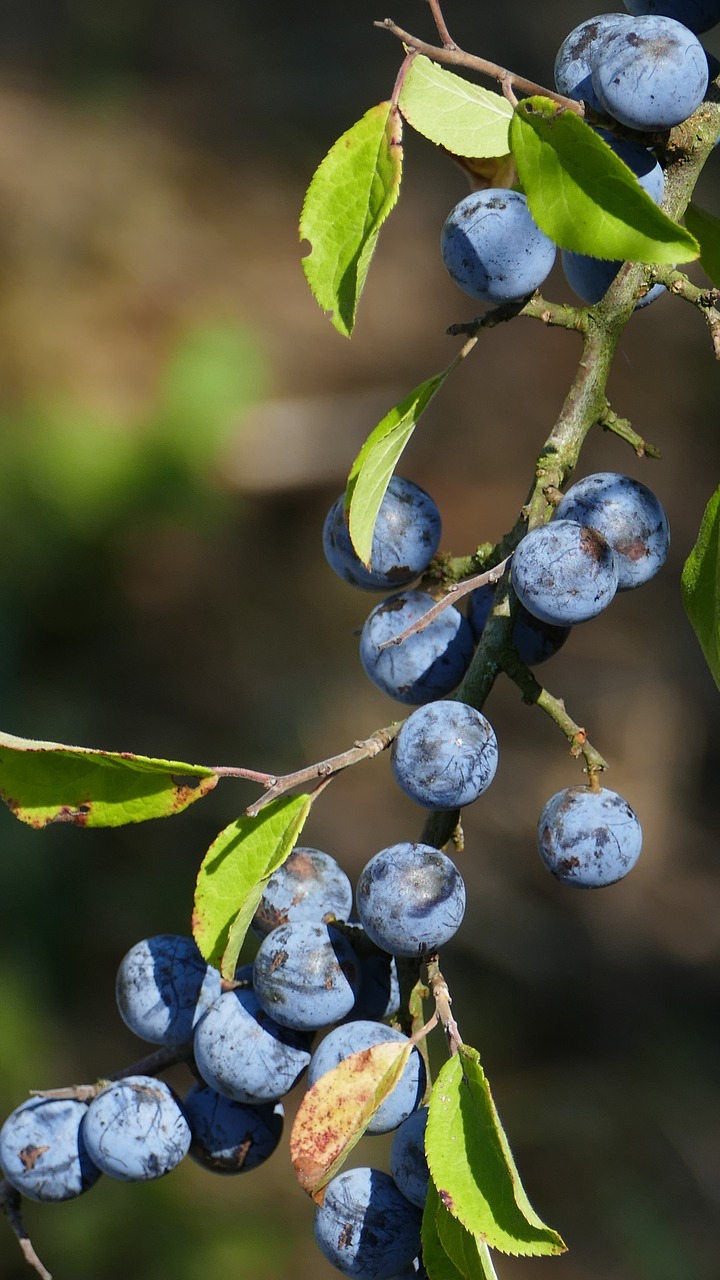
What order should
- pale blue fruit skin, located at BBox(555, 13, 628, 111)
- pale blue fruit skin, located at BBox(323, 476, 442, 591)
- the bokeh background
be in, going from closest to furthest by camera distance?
1. pale blue fruit skin, located at BBox(555, 13, 628, 111)
2. pale blue fruit skin, located at BBox(323, 476, 442, 591)
3. the bokeh background

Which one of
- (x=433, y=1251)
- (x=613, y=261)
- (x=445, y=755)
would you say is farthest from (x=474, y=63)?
(x=433, y=1251)

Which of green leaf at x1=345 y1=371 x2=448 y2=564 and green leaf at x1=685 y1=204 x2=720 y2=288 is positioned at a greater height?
green leaf at x1=685 y1=204 x2=720 y2=288

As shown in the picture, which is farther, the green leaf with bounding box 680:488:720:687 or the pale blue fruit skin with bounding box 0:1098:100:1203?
the pale blue fruit skin with bounding box 0:1098:100:1203

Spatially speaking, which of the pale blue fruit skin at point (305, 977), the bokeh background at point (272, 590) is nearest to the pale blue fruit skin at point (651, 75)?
the pale blue fruit skin at point (305, 977)

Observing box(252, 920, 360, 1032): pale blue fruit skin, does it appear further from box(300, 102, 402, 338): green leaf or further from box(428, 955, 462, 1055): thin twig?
box(300, 102, 402, 338): green leaf

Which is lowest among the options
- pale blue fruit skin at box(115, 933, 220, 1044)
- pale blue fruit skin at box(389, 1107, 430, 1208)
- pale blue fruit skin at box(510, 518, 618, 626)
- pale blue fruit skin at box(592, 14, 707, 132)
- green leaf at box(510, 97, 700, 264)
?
pale blue fruit skin at box(389, 1107, 430, 1208)

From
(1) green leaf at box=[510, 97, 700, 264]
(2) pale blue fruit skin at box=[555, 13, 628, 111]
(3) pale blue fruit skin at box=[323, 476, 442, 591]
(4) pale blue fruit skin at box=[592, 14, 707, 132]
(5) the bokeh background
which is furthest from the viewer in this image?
(5) the bokeh background

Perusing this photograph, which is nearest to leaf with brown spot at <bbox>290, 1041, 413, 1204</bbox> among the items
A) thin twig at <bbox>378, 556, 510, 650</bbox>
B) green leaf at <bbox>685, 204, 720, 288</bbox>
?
thin twig at <bbox>378, 556, 510, 650</bbox>
